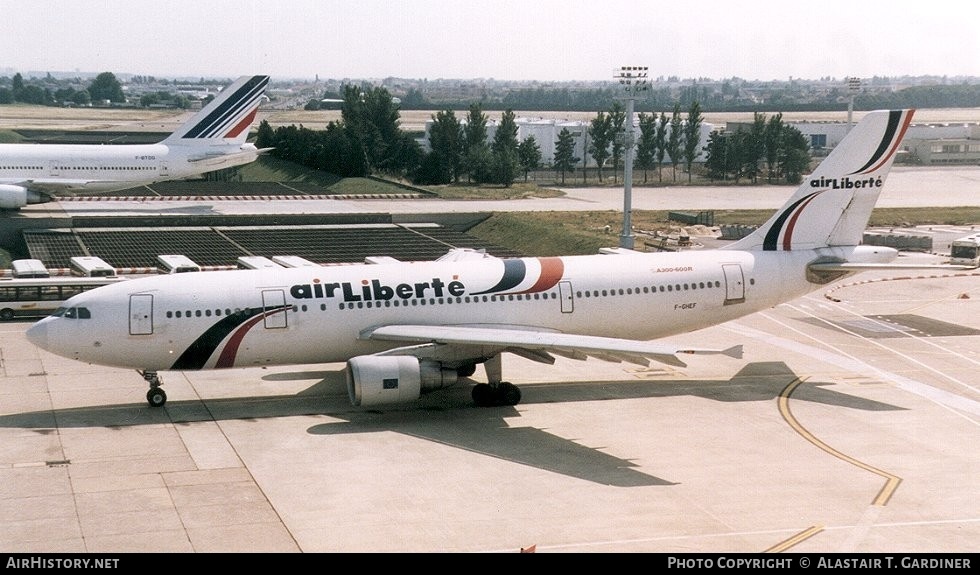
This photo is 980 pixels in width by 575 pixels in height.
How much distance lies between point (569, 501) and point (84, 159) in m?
70.1

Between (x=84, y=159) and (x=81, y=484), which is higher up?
(x=84, y=159)

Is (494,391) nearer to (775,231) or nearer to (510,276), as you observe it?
(510,276)

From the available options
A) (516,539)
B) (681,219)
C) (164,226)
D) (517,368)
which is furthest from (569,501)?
(681,219)

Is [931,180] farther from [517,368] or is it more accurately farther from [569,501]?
[569,501]

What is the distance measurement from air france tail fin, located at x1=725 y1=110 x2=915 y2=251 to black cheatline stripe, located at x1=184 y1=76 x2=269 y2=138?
60.2 meters

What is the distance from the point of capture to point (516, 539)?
26531mm

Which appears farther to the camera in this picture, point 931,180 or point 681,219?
point 931,180

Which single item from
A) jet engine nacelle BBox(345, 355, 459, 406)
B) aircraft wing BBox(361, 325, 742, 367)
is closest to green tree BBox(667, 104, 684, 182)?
aircraft wing BBox(361, 325, 742, 367)

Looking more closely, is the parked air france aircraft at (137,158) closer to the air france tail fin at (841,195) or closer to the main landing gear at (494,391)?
the main landing gear at (494,391)

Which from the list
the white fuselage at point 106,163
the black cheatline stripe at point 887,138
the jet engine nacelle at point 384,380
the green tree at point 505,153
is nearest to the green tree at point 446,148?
the green tree at point 505,153

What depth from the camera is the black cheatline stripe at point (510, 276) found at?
40.7 meters

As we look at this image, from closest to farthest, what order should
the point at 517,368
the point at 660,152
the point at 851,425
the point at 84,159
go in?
1. the point at 851,425
2. the point at 517,368
3. the point at 84,159
4. the point at 660,152

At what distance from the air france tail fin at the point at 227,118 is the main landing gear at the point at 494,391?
2396 inches
